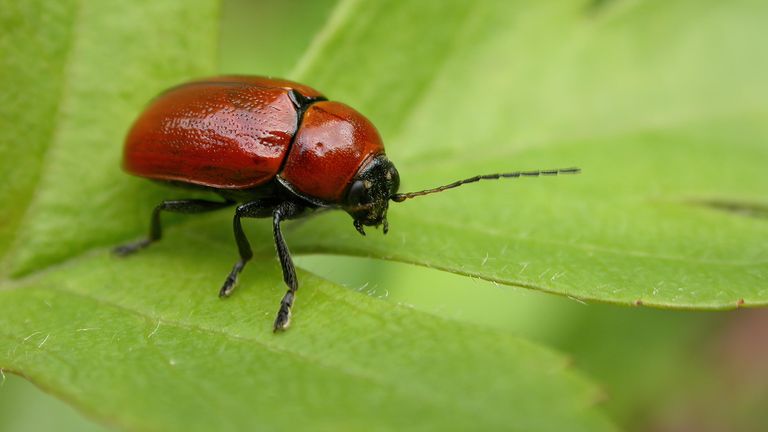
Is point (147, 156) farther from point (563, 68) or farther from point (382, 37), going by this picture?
point (563, 68)

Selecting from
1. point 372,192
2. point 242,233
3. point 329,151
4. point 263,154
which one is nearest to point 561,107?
point 372,192

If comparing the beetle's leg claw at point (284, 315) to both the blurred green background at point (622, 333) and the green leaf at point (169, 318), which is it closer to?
the green leaf at point (169, 318)

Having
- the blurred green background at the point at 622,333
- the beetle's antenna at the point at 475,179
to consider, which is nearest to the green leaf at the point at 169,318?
the beetle's antenna at the point at 475,179

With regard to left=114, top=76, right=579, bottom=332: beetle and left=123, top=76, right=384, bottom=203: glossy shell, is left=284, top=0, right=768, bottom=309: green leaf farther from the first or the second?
left=123, top=76, right=384, bottom=203: glossy shell

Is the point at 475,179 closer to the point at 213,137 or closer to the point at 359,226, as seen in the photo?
the point at 359,226

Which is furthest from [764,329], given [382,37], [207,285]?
[207,285]

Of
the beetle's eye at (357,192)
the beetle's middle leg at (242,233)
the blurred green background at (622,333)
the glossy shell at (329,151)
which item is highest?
the glossy shell at (329,151)

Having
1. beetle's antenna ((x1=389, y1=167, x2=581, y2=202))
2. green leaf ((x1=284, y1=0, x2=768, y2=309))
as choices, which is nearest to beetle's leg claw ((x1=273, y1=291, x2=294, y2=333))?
green leaf ((x1=284, y1=0, x2=768, y2=309))
